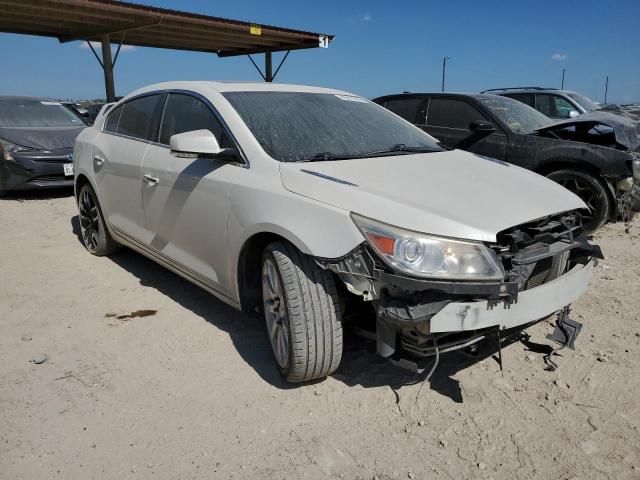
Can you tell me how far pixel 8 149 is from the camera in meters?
7.20

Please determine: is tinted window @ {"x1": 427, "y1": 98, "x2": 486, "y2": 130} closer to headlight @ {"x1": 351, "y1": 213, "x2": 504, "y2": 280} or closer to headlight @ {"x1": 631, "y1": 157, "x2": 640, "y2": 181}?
headlight @ {"x1": 631, "y1": 157, "x2": 640, "y2": 181}

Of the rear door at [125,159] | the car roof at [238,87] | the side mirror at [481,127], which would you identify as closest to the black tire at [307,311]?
the car roof at [238,87]

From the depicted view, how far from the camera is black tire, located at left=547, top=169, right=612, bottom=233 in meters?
5.23

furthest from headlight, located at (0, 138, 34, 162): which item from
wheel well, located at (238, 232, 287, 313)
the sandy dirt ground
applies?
wheel well, located at (238, 232, 287, 313)

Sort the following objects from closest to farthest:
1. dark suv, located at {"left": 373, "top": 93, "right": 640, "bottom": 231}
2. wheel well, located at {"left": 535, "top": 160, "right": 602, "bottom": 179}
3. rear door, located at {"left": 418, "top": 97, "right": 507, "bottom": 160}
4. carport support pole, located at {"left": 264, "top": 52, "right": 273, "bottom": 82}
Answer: dark suv, located at {"left": 373, "top": 93, "right": 640, "bottom": 231}
wheel well, located at {"left": 535, "top": 160, "right": 602, "bottom": 179}
rear door, located at {"left": 418, "top": 97, "right": 507, "bottom": 160}
carport support pole, located at {"left": 264, "top": 52, "right": 273, "bottom": 82}

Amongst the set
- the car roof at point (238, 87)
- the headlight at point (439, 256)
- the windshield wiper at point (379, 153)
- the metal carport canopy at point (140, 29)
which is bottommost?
the headlight at point (439, 256)

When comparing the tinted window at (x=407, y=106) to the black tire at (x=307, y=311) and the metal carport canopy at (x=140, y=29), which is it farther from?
the metal carport canopy at (x=140, y=29)

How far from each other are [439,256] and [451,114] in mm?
4781

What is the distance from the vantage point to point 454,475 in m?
2.10

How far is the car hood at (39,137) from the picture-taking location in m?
7.38

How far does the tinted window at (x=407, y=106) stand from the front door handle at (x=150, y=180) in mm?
4162

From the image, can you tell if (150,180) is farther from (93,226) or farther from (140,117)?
(93,226)

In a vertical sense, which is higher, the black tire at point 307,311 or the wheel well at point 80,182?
the wheel well at point 80,182

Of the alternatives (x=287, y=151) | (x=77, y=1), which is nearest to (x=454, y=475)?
(x=287, y=151)
